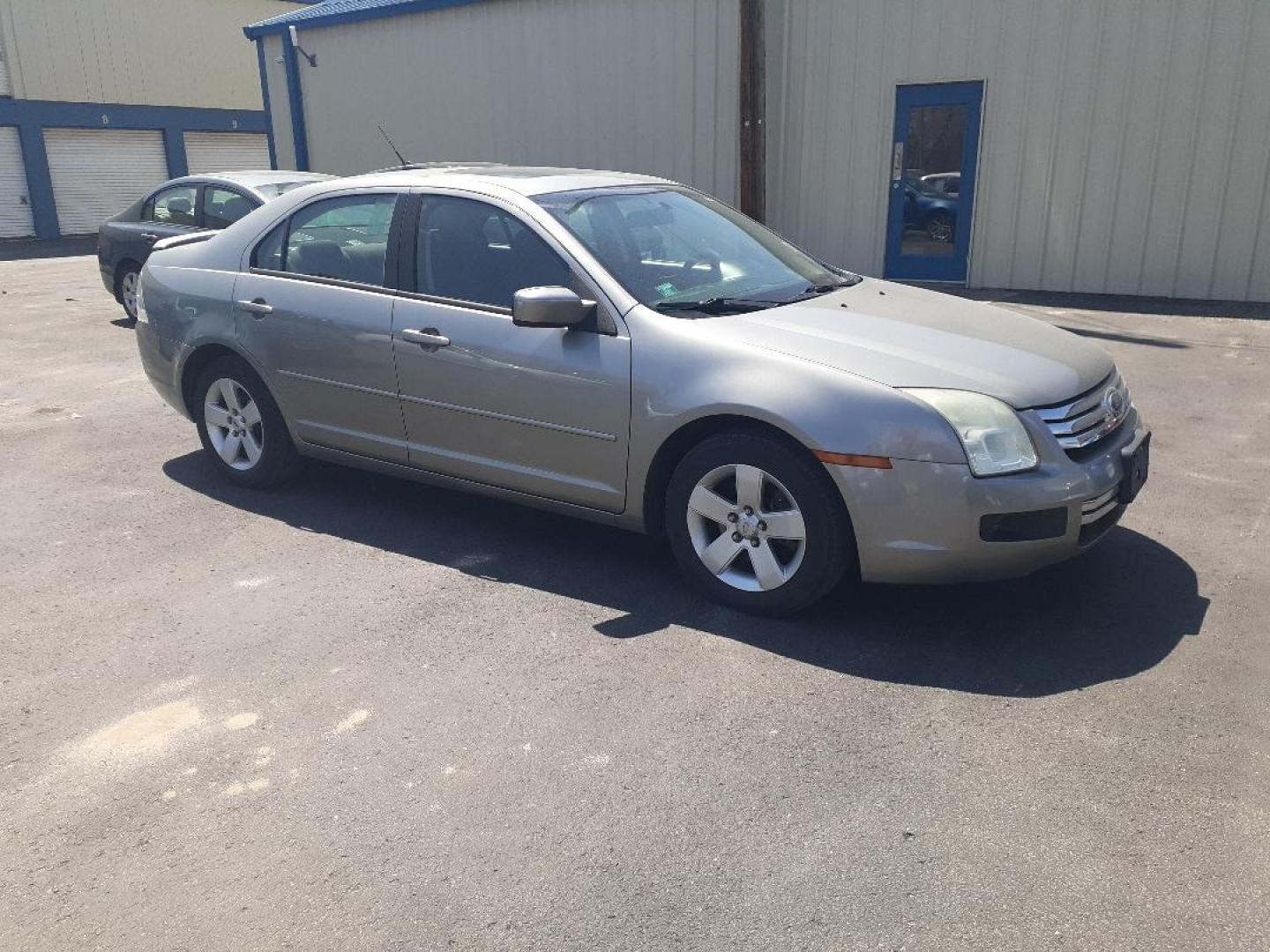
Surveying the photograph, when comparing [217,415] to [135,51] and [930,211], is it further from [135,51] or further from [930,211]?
[135,51]

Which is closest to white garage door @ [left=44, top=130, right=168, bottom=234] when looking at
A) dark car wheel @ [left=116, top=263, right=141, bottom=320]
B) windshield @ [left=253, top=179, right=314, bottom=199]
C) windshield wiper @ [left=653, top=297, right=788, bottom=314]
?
dark car wheel @ [left=116, top=263, right=141, bottom=320]

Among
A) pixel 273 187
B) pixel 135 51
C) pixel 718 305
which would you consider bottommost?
pixel 718 305

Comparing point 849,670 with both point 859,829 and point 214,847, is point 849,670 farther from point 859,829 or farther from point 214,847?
point 214,847

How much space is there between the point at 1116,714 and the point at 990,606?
33.8 inches

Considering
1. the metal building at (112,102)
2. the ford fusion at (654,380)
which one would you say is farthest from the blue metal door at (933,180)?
the metal building at (112,102)

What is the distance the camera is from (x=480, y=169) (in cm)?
519

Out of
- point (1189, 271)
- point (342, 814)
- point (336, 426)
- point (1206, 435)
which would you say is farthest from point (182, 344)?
point (1189, 271)

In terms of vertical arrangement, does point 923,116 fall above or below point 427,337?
above

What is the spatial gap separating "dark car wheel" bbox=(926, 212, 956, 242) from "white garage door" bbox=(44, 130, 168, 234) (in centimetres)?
2055

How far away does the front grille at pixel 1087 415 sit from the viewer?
12.4ft

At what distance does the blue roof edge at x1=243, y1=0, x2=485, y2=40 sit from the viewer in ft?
51.8

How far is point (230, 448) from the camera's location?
5719 millimetres

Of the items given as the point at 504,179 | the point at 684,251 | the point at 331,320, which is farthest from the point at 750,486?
the point at 331,320

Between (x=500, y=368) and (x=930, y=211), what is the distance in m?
9.73
